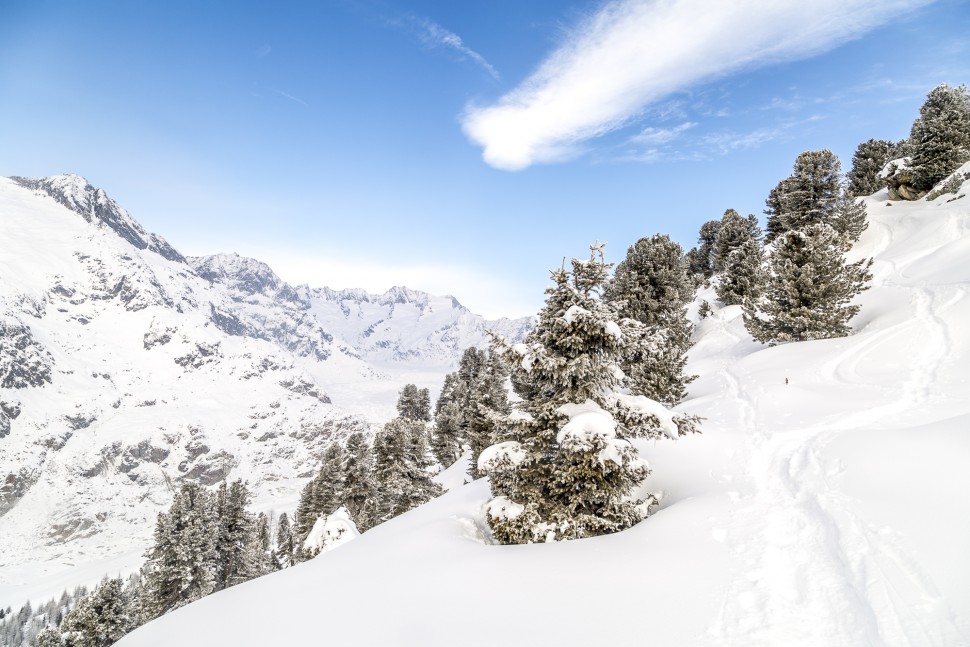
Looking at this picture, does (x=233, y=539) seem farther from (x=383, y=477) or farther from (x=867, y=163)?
(x=867, y=163)

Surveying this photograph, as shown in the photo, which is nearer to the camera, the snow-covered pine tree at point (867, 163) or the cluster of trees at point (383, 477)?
the cluster of trees at point (383, 477)

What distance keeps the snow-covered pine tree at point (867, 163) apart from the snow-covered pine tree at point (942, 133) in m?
19.3

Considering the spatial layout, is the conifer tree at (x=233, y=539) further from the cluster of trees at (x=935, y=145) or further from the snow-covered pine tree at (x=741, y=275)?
the cluster of trees at (x=935, y=145)

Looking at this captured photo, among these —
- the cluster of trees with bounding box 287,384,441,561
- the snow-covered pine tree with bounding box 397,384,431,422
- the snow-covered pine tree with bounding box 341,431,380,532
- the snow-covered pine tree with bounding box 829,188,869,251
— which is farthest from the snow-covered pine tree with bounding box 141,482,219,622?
the snow-covered pine tree with bounding box 829,188,869,251

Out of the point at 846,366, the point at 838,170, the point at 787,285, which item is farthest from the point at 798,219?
the point at 846,366

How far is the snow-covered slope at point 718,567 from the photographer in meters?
5.88

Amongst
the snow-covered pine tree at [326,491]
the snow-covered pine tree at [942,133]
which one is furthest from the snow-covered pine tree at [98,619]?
the snow-covered pine tree at [942,133]

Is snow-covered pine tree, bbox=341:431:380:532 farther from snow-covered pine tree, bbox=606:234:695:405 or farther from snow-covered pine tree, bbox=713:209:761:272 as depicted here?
snow-covered pine tree, bbox=713:209:761:272

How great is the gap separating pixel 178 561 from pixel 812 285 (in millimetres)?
48544

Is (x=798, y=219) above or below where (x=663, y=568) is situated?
above

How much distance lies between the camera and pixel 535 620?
21.9 ft

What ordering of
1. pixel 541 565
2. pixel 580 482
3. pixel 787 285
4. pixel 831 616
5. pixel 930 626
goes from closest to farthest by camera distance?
pixel 930 626 → pixel 831 616 → pixel 541 565 → pixel 580 482 → pixel 787 285

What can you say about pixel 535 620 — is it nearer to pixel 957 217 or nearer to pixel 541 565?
pixel 541 565

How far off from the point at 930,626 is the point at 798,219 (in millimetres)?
41856
